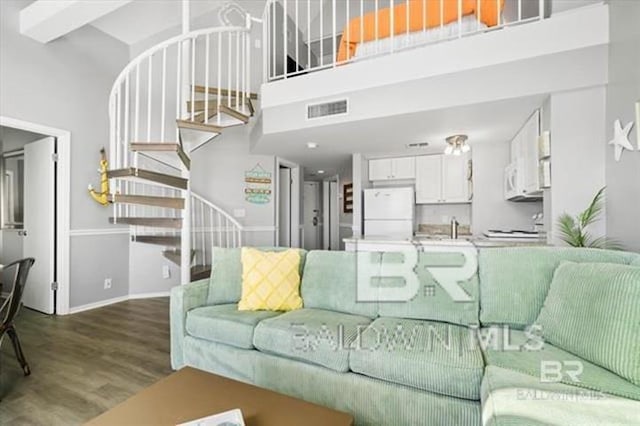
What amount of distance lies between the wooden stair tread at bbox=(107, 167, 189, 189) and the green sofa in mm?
1183

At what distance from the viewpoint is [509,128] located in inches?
139

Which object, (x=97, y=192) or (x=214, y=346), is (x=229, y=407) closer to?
(x=214, y=346)

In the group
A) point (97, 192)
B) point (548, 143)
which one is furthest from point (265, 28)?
point (548, 143)

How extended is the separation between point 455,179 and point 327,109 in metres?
2.48

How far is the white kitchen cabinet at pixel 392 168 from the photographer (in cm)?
500

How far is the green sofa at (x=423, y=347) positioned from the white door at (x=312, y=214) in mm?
5476

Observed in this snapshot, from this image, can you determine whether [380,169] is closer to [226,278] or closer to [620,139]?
[620,139]

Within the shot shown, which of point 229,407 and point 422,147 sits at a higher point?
point 422,147

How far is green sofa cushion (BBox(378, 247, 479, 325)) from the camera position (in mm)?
1891

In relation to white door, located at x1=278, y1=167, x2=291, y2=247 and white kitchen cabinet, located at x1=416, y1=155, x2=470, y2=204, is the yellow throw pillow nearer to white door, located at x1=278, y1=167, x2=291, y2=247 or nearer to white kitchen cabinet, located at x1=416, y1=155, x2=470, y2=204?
white kitchen cabinet, located at x1=416, y1=155, x2=470, y2=204

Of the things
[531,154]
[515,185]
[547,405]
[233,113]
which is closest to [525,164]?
[531,154]

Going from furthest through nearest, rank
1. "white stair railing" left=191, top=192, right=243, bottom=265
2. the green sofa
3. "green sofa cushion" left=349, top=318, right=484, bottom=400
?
"white stair railing" left=191, top=192, right=243, bottom=265, "green sofa cushion" left=349, top=318, right=484, bottom=400, the green sofa

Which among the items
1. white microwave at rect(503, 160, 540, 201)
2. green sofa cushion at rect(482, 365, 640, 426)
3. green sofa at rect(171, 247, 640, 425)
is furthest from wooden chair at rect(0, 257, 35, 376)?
white microwave at rect(503, 160, 540, 201)

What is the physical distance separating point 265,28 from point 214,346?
339 centimetres
